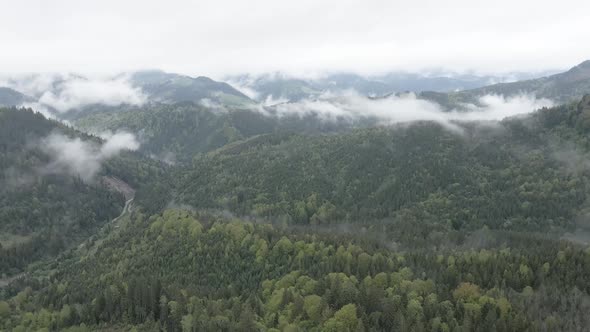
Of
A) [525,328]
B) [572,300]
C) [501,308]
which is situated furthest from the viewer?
[572,300]

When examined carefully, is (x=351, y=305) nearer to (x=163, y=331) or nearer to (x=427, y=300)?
(x=427, y=300)

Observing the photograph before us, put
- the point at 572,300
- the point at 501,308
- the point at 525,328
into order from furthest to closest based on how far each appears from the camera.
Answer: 1. the point at 572,300
2. the point at 501,308
3. the point at 525,328

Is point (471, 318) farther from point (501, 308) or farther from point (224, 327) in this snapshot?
point (224, 327)

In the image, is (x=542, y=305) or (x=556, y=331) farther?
(x=542, y=305)

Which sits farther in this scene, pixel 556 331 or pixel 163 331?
pixel 163 331

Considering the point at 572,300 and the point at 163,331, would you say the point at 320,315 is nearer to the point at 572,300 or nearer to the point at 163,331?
the point at 163,331

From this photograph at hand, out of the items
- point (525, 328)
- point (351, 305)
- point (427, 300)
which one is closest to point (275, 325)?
point (351, 305)

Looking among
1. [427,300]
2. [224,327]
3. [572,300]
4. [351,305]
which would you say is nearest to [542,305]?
[572,300]
